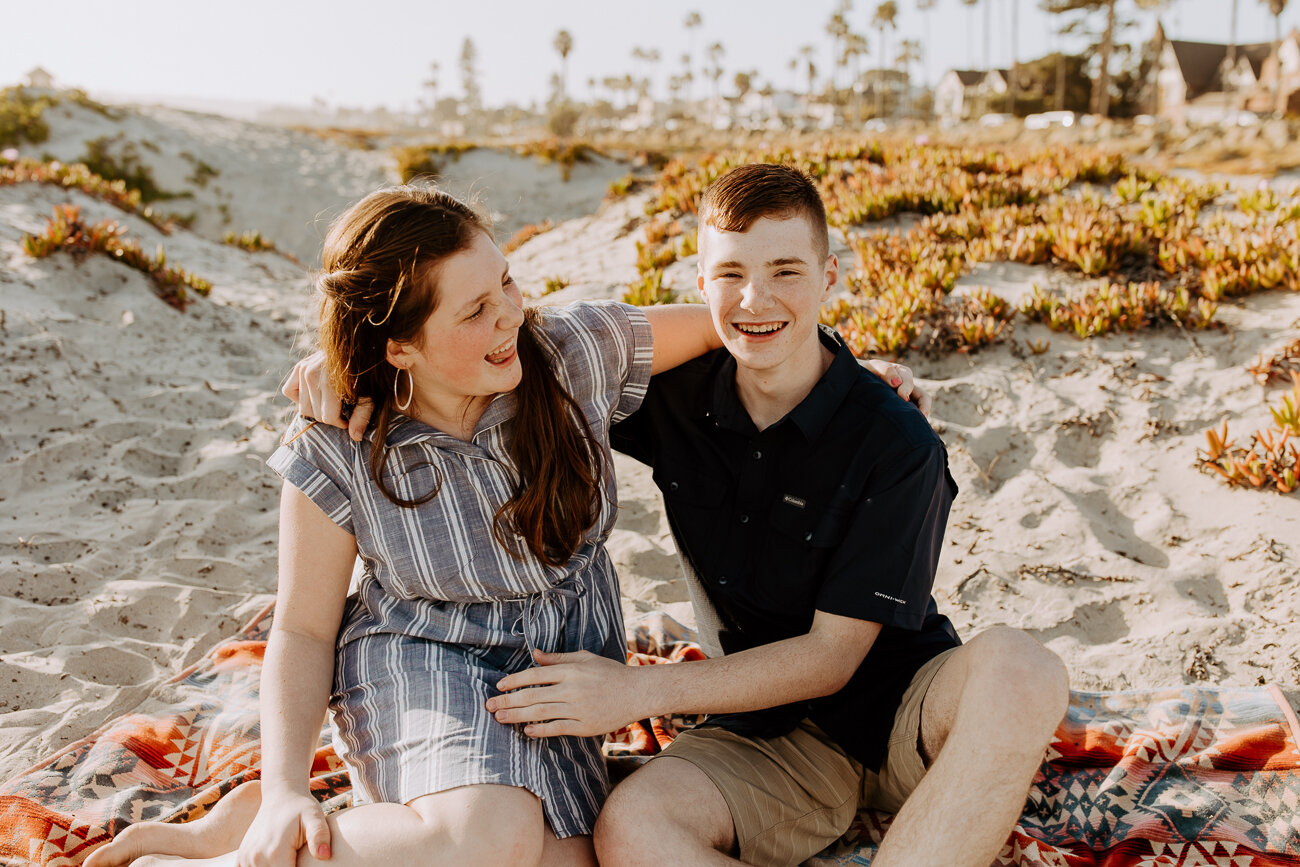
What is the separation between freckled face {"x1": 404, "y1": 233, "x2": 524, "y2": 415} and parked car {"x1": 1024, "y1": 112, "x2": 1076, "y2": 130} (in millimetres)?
41009

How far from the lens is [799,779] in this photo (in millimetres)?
2477

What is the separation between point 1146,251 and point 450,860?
6661 mm

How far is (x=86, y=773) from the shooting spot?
9.41 ft

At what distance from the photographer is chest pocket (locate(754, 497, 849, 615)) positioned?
8.06 ft

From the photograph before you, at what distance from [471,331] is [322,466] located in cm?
56

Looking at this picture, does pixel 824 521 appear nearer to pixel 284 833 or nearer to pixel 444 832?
pixel 444 832

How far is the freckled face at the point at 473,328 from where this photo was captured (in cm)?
236

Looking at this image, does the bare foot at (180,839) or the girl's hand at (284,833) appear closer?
the girl's hand at (284,833)

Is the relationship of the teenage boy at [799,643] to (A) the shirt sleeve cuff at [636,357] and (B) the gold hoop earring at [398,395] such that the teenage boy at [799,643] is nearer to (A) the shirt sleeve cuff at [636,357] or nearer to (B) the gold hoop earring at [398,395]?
(A) the shirt sleeve cuff at [636,357]

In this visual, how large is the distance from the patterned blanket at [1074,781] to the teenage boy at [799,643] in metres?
0.43

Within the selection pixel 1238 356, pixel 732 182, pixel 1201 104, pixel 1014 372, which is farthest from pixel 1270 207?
pixel 1201 104

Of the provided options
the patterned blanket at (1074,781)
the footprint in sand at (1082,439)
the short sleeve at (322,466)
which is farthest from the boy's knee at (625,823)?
the footprint in sand at (1082,439)

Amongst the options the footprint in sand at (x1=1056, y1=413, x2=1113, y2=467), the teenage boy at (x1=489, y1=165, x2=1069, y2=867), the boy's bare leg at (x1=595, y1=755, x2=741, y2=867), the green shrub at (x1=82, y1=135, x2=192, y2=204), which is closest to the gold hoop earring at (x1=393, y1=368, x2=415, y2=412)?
the teenage boy at (x1=489, y1=165, x2=1069, y2=867)

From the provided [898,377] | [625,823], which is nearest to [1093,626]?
[898,377]
